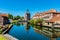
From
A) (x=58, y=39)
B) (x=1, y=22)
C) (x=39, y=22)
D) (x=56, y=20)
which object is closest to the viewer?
(x=58, y=39)

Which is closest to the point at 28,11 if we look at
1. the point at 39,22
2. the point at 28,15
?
the point at 28,15

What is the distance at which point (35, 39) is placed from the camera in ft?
82.6

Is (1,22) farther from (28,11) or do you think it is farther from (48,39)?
(28,11)

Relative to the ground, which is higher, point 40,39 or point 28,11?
point 28,11

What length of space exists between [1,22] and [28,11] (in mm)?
105978

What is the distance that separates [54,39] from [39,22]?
38810 mm

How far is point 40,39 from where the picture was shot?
25156 millimetres

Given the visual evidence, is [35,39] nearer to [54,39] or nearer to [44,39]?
[44,39]

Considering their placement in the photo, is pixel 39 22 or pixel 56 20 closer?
pixel 56 20

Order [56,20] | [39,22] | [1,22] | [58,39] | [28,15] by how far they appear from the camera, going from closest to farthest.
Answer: [58,39] < [1,22] < [56,20] < [39,22] < [28,15]

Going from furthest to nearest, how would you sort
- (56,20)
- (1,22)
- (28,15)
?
(28,15) → (56,20) → (1,22)

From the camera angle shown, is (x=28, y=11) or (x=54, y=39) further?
(x=28, y=11)

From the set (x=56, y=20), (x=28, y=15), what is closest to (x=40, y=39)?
(x=56, y=20)

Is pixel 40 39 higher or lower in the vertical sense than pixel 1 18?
lower
